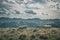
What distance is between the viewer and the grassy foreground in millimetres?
4621

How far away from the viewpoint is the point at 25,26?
15.5 feet

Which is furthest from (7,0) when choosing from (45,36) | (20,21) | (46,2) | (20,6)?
(45,36)

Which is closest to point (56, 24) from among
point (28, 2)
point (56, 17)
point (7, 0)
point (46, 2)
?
point (56, 17)

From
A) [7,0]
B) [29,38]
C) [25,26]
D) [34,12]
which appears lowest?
[29,38]

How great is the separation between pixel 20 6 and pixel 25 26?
23.1 inches

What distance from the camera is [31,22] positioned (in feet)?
15.7

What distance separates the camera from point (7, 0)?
15.8 feet

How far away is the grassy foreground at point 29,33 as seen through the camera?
15.2ft

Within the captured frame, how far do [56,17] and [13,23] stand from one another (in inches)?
48.0

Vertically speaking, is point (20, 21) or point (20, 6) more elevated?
point (20, 6)

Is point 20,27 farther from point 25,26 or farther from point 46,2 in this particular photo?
point 46,2

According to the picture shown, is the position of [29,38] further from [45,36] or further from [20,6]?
[20,6]

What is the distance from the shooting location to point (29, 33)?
470cm

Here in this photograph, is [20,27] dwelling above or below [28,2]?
below
